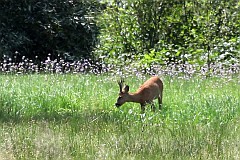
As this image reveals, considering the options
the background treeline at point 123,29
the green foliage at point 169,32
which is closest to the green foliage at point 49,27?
the background treeline at point 123,29

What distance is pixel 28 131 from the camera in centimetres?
743

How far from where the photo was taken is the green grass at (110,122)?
6492 mm

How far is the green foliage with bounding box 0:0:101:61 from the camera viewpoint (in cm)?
1814

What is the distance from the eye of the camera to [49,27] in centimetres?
1825

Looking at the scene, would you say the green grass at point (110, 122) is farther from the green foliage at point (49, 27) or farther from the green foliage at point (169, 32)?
the green foliage at point (49, 27)

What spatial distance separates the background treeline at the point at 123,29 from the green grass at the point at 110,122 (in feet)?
17.4

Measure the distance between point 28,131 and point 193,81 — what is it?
6.38 metres

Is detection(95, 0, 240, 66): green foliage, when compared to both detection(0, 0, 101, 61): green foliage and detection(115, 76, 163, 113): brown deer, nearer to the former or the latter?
detection(0, 0, 101, 61): green foliage

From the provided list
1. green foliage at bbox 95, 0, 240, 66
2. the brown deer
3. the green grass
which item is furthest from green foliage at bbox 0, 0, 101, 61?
the brown deer

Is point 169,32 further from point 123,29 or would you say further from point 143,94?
point 143,94

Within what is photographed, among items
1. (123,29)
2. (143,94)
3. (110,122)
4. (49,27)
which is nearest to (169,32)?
(123,29)

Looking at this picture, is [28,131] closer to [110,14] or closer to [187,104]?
[187,104]

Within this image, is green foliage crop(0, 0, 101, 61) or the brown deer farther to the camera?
green foliage crop(0, 0, 101, 61)

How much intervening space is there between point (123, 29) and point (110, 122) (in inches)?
435
